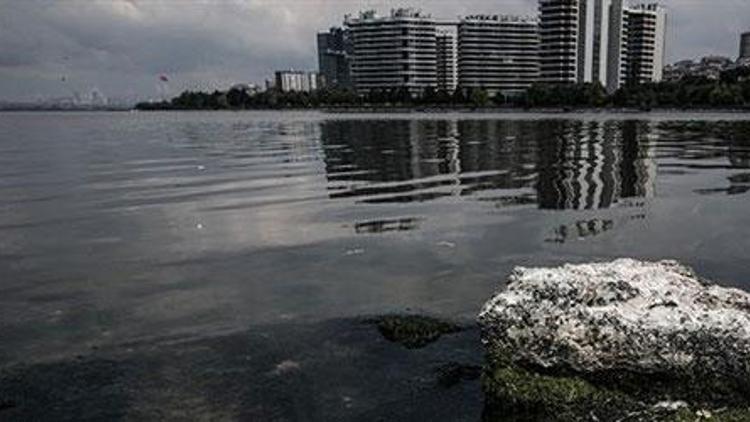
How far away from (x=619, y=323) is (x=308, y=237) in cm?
1423

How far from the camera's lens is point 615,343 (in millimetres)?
9531

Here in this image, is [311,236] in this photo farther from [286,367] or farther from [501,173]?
[501,173]

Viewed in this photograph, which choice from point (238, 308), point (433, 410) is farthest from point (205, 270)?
point (433, 410)

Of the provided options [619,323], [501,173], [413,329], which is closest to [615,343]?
[619,323]

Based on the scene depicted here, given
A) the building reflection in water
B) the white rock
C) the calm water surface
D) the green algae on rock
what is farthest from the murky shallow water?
the white rock

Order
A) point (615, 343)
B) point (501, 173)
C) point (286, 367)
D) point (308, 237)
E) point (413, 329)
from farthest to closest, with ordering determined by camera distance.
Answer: point (501, 173) < point (308, 237) < point (413, 329) < point (286, 367) < point (615, 343)

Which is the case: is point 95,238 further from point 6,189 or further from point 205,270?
point 6,189

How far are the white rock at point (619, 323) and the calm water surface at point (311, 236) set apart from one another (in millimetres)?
4110

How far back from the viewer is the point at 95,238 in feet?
75.5

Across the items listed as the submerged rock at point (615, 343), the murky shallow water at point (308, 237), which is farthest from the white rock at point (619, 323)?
the murky shallow water at point (308, 237)

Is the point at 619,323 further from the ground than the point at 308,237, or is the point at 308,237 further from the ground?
the point at 619,323

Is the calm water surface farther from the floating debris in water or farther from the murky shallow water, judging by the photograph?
the floating debris in water

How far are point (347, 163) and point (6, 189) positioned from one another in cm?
2033

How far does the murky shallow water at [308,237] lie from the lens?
15.2m
